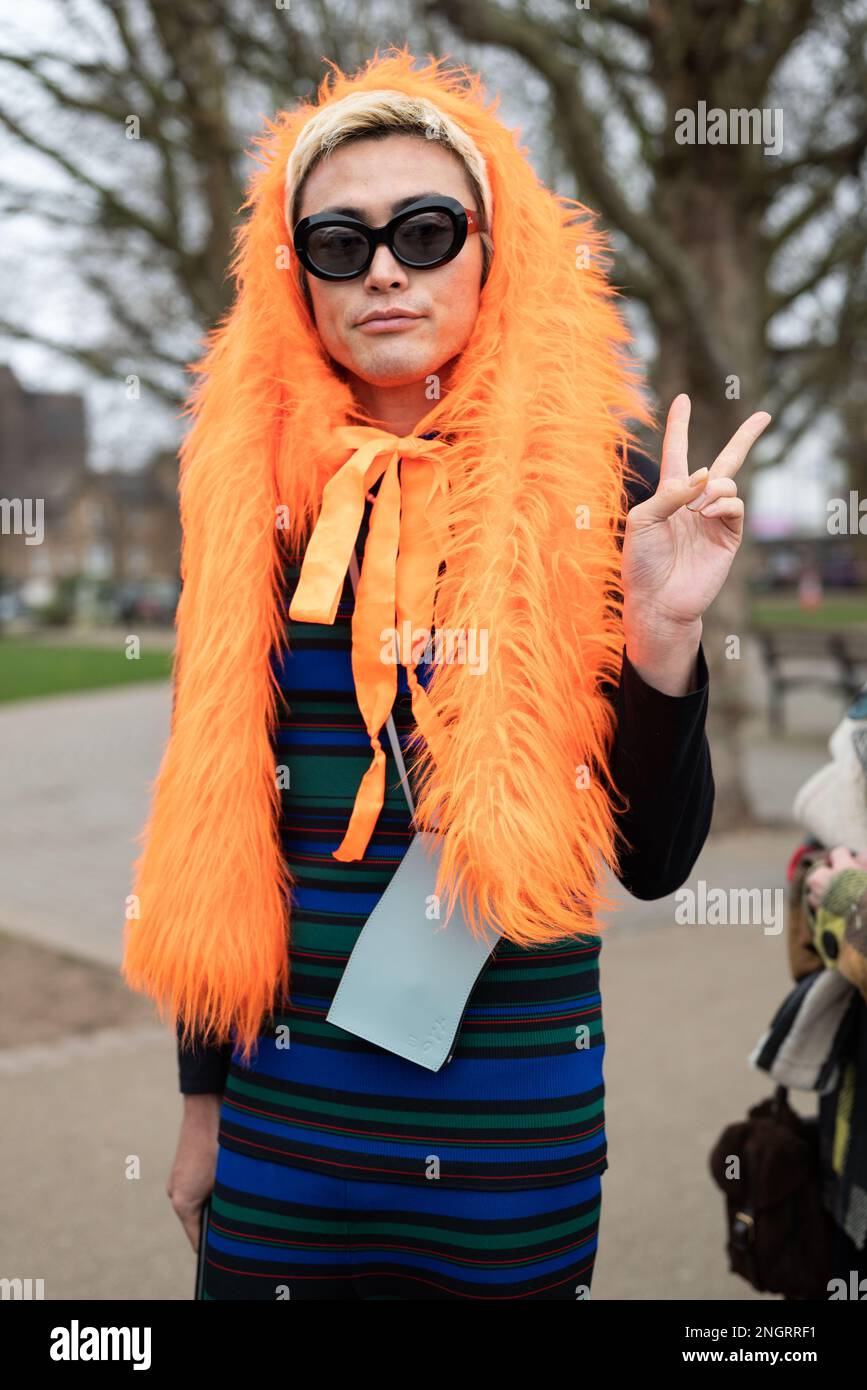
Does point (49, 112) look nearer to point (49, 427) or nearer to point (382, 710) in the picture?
point (382, 710)

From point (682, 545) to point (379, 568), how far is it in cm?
38

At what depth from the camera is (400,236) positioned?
1669mm

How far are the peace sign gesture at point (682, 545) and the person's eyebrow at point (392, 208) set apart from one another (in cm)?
45

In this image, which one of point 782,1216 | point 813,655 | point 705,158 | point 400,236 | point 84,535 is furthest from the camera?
point 84,535

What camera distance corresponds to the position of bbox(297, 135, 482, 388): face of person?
5.52 feet

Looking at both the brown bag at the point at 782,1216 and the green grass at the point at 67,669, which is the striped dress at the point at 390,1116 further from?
the green grass at the point at 67,669

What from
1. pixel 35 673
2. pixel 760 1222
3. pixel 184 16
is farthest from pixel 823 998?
pixel 35 673

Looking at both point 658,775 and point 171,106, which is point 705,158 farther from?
point 658,775

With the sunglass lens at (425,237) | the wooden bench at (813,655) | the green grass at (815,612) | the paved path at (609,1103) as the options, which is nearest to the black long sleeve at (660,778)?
the sunglass lens at (425,237)

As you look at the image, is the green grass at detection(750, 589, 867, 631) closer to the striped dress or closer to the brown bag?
the brown bag

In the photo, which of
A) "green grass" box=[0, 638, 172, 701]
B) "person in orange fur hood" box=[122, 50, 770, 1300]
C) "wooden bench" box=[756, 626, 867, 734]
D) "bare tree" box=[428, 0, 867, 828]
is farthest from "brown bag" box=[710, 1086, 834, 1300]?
"green grass" box=[0, 638, 172, 701]

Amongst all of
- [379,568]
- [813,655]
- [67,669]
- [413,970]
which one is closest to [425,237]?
[379,568]
